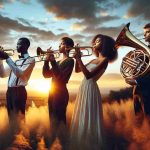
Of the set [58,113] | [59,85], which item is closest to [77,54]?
[59,85]

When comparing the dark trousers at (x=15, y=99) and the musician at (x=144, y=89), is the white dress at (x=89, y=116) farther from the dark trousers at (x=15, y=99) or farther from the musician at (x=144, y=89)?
the dark trousers at (x=15, y=99)

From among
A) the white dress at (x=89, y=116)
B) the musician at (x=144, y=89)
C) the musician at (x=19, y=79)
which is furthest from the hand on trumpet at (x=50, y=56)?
the musician at (x=144, y=89)

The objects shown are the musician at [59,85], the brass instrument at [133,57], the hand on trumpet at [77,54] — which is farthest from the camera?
the musician at [59,85]

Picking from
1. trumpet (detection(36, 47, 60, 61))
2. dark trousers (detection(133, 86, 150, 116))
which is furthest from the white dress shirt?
dark trousers (detection(133, 86, 150, 116))

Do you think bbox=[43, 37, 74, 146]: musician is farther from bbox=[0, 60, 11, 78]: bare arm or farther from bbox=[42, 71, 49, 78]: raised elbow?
bbox=[0, 60, 11, 78]: bare arm

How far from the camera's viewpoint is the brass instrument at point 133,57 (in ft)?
29.8

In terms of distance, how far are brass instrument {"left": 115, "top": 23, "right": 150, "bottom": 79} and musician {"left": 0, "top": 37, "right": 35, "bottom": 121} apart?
142cm

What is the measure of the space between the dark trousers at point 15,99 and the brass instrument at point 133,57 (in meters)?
1.58

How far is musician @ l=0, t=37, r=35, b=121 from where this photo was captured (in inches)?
373

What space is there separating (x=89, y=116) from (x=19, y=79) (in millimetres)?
1270

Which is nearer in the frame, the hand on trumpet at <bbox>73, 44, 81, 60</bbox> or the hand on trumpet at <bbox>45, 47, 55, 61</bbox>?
the hand on trumpet at <bbox>73, 44, 81, 60</bbox>

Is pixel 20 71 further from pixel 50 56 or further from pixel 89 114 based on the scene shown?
pixel 89 114

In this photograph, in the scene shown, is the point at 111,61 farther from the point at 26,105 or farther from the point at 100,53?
the point at 26,105

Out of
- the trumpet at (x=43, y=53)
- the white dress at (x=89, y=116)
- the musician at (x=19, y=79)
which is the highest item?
the trumpet at (x=43, y=53)
